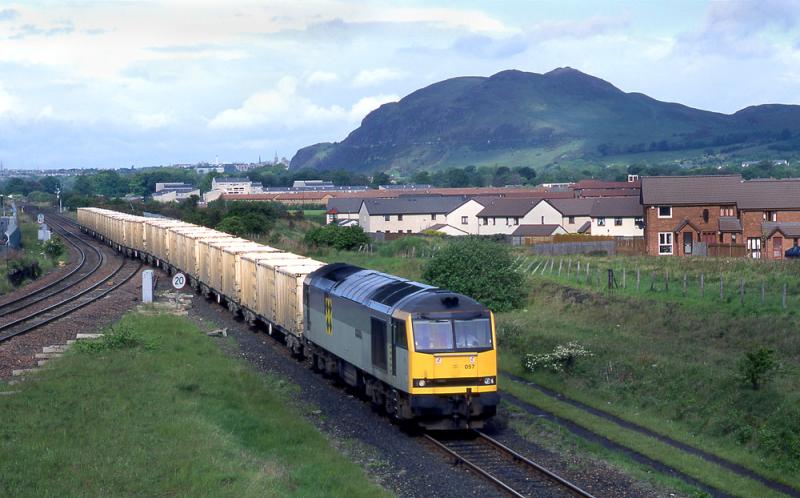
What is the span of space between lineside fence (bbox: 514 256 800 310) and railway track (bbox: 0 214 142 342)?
21186mm

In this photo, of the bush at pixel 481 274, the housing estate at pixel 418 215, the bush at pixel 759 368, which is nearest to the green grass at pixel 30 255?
the bush at pixel 481 274

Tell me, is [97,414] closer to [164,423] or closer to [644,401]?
[164,423]

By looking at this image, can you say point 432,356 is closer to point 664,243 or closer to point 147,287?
point 147,287

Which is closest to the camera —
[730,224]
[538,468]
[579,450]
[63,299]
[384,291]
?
[538,468]

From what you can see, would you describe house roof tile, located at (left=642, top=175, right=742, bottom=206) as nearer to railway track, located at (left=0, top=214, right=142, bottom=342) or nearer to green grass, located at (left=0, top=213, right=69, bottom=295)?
railway track, located at (left=0, top=214, right=142, bottom=342)

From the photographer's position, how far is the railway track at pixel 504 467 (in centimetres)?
1809

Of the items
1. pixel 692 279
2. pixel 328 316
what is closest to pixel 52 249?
pixel 692 279

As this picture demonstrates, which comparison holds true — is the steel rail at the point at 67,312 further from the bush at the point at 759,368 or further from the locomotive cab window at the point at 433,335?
the bush at the point at 759,368

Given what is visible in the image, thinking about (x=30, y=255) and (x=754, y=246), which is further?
(x=30, y=255)

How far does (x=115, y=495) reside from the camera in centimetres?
1548

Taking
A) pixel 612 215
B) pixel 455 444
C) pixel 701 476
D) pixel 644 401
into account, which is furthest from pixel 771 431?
pixel 612 215

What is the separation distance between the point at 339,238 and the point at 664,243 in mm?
24299

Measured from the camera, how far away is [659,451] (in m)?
21.6

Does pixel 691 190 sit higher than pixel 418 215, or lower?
higher
